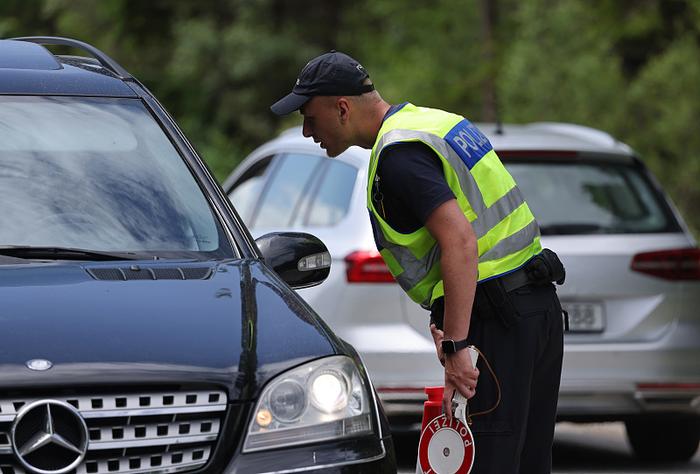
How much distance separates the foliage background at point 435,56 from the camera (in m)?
21.4

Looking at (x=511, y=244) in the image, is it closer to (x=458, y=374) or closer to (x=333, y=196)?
(x=458, y=374)

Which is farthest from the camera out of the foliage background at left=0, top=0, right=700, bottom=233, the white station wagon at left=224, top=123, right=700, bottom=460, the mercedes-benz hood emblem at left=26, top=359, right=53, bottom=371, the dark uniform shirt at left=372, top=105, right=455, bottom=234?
the foliage background at left=0, top=0, right=700, bottom=233

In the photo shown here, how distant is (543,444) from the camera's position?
489 cm

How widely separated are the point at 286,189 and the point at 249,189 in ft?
2.17

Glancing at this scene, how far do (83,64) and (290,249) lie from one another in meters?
1.08

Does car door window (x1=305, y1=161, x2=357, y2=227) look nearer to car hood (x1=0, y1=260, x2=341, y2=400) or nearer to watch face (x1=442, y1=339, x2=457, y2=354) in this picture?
watch face (x1=442, y1=339, x2=457, y2=354)

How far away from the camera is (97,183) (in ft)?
→ 16.4

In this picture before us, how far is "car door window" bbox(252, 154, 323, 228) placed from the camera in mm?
8758

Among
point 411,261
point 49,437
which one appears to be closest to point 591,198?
point 411,261

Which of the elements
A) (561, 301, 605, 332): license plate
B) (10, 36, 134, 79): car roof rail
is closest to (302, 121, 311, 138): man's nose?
(10, 36, 134, 79): car roof rail

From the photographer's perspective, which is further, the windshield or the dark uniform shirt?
the windshield

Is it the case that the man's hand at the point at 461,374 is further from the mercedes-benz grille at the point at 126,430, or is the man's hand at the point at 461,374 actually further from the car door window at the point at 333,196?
the car door window at the point at 333,196

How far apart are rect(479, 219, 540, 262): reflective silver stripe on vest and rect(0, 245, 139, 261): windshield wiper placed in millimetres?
995

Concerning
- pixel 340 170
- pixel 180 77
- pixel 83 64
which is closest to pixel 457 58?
pixel 180 77
